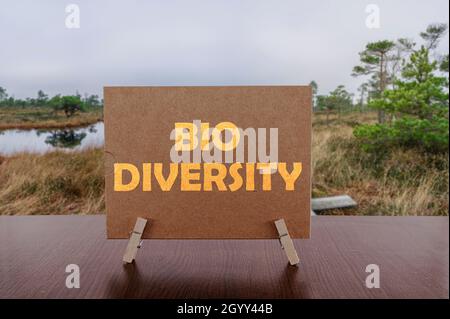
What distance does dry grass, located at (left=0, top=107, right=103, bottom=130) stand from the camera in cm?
236

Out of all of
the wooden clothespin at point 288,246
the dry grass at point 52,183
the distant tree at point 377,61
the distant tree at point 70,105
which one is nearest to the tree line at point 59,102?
the distant tree at point 70,105

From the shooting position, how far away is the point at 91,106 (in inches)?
95.3

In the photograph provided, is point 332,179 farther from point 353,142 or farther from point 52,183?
point 52,183

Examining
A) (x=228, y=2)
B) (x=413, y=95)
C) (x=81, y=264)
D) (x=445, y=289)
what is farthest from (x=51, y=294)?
(x=413, y=95)

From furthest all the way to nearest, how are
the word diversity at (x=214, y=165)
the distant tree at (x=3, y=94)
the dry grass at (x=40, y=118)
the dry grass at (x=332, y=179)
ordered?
1. the dry grass at (x=332, y=179)
2. the dry grass at (x=40, y=118)
3. the distant tree at (x=3, y=94)
4. the word diversity at (x=214, y=165)

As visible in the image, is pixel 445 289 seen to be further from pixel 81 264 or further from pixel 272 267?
pixel 81 264

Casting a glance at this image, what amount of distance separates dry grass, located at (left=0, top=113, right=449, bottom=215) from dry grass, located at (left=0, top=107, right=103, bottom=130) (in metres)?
0.17

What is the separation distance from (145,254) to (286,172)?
28cm

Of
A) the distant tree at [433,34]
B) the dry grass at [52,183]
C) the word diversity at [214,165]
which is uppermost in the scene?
the distant tree at [433,34]

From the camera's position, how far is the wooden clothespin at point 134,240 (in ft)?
2.34

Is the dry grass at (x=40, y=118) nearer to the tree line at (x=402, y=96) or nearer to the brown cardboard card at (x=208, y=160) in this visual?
the tree line at (x=402, y=96)

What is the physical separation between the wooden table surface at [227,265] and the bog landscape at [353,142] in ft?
5.08

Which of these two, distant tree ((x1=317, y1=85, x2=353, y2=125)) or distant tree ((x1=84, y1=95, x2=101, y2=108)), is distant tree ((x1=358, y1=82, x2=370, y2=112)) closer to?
distant tree ((x1=317, y1=85, x2=353, y2=125))

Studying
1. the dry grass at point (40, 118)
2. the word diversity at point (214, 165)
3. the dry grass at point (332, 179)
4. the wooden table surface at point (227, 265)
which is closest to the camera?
the wooden table surface at point (227, 265)
